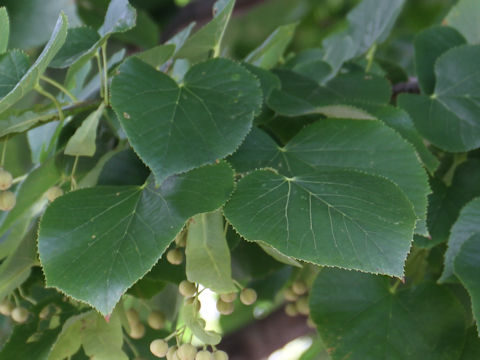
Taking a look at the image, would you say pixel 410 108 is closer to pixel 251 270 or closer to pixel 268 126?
pixel 268 126

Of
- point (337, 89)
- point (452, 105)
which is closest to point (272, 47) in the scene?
point (337, 89)

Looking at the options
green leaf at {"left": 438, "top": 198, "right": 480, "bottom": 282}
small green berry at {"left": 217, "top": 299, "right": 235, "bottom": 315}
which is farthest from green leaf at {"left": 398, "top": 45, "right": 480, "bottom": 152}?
small green berry at {"left": 217, "top": 299, "right": 235, "bottom": 315}

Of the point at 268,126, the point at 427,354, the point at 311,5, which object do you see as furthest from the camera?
the point at 311,5

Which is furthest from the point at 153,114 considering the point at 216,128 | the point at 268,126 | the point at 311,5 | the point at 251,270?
the point at 311,5

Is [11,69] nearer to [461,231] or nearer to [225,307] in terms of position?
[225,307]

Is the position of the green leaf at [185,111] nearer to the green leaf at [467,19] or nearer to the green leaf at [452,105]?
the green leaf at [452,105]

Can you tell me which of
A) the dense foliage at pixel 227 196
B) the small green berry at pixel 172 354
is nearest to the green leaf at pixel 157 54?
the dense foliage at pixel 227 196
